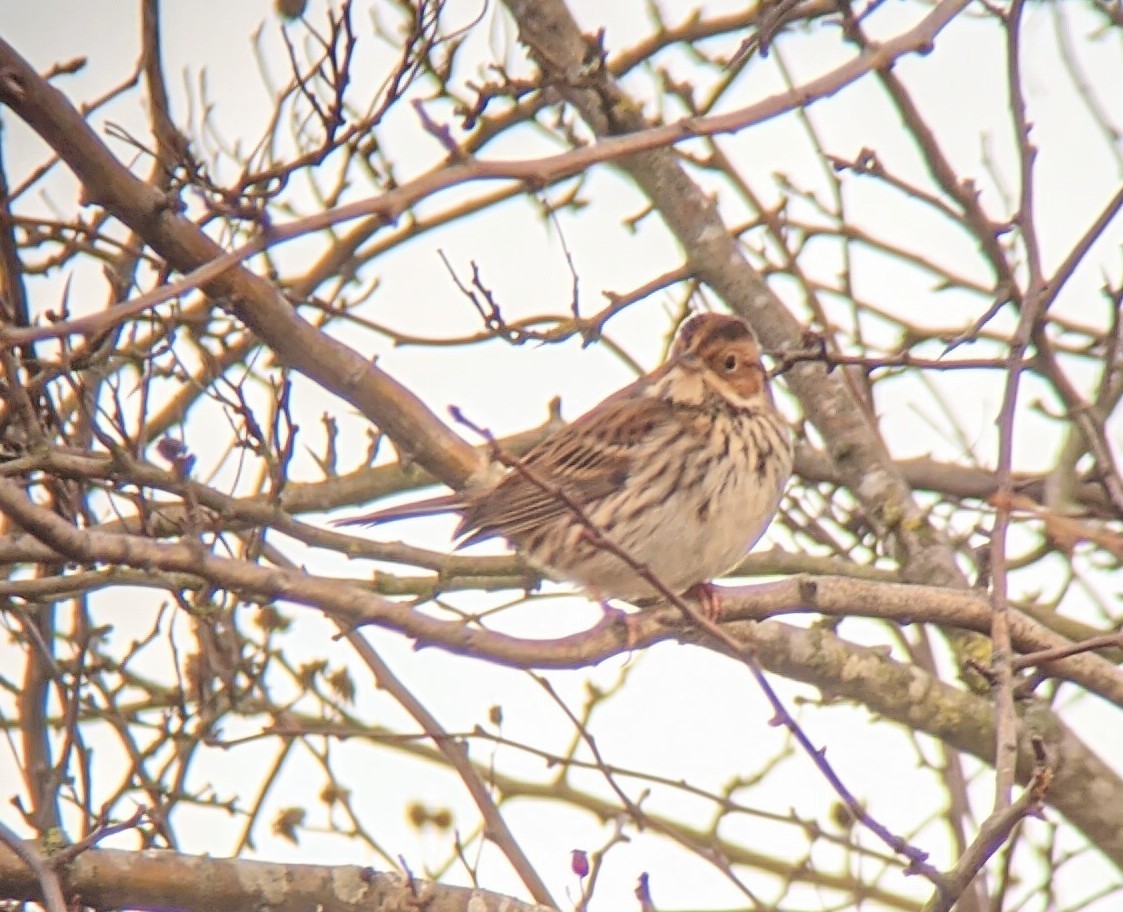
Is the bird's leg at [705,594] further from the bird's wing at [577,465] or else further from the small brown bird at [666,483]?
the bird's wing at [577,465]

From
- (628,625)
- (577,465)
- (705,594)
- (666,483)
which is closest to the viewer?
(628,625)

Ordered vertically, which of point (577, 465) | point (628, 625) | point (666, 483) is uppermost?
point (577, 465)

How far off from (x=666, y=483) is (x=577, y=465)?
434 mm

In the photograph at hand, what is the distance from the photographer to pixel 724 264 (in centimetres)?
617

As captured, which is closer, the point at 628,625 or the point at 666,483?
the point at 628,625

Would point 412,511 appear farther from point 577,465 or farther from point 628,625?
point 628,625

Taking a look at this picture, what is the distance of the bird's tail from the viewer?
→ 18.6ft

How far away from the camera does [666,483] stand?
220 inches

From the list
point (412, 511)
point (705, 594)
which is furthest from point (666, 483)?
point (412, 511)

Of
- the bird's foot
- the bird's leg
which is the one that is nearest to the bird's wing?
the bird's leg

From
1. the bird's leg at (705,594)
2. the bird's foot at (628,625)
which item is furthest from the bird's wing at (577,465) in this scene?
the bird's foot at (628,625)

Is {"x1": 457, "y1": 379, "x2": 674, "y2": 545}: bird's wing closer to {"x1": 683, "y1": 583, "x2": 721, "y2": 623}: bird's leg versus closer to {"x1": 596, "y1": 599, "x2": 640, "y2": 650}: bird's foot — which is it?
{"x1": 683, "y1": 583, "x2": 721, "y2": 623}: bird's leg

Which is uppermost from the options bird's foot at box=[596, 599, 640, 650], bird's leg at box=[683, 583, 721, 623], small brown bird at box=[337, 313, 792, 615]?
small brown bird at box=[337, 313, 792, 615]

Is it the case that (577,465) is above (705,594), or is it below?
above
